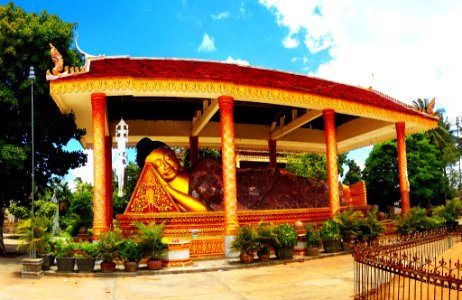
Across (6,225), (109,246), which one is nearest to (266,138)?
(109,246)

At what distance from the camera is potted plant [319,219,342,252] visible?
42.8 ft

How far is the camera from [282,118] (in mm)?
19125

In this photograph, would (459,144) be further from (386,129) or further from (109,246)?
(109,246)

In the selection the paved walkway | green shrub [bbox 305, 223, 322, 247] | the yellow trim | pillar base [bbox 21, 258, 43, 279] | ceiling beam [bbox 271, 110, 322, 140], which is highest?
the yellow trim

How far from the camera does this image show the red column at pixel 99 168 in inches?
464

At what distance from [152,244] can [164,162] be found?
4094 millimetres

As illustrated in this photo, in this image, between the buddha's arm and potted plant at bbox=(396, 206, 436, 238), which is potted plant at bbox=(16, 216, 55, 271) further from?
potted plant at bbox=(396, 206, 436, 238)

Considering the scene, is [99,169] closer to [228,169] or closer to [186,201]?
[186,201]

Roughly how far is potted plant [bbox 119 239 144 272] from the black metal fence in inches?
196

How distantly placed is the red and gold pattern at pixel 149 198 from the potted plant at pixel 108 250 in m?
2.66

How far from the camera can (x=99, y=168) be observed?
1208cm

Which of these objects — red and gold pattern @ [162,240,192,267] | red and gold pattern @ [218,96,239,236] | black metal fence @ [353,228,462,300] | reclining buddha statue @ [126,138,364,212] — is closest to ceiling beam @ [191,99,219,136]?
red and gold pattern @ [218,96,239,236]

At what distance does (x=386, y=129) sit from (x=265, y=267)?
1033 cm

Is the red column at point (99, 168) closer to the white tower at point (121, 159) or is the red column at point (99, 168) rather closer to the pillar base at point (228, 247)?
the white tower at point (121, 159)
